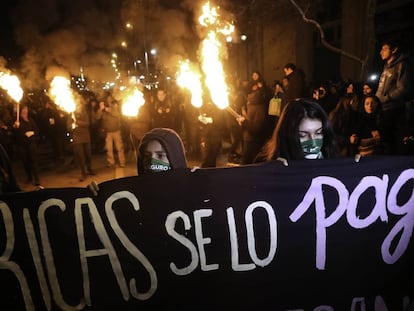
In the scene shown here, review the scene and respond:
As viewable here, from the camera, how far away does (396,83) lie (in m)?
6.06

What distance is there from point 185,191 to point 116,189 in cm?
43

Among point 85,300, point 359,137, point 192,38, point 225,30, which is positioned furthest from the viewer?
point 192,38

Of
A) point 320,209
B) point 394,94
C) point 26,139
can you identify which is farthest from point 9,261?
point 26,139

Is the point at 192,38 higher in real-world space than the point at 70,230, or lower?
higher

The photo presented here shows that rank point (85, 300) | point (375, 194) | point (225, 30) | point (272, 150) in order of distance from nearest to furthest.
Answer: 1. point (85, 300)
2. point (375, 194)
3. point (272, 150)
4. point (225, 30)

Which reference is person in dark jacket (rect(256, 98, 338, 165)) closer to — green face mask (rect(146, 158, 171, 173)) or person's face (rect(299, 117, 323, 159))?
person's face (rect(299, 117, 323, 159))

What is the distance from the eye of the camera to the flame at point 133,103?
Result: 10.0 m

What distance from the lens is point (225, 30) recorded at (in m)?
13.0

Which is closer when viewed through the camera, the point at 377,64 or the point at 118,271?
the point at 118,271

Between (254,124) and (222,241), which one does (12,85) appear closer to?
(254,124)

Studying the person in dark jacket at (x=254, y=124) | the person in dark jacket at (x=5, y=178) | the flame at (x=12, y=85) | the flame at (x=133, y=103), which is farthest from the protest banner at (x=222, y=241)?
the flame at (x=12, y=85)

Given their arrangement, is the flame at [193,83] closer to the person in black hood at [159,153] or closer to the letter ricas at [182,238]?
the person in black hood at [159,153]

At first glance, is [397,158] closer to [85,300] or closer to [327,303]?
[327,303]

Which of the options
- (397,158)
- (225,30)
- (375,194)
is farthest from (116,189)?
(225,30)
